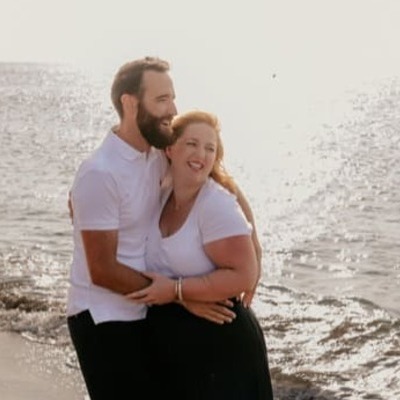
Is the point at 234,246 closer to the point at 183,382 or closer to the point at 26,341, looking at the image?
the point at 183,382

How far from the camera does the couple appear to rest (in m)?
3.77

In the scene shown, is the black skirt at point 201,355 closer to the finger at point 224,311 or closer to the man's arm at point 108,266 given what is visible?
the finger at point 224,311

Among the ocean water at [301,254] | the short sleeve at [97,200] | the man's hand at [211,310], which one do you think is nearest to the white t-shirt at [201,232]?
the man's hand at [211,310]

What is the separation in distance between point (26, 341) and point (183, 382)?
5.40 metres

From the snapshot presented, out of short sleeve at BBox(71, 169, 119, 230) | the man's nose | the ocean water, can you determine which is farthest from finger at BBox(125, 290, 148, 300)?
the ocean water

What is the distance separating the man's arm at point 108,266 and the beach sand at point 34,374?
11.6ft

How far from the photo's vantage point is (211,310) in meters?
3.81

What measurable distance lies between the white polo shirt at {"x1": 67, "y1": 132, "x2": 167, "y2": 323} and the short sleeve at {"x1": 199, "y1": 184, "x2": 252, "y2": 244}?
0.21 m

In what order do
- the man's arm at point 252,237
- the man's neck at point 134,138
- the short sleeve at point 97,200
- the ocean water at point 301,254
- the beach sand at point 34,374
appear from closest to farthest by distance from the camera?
the short sleeve at point 97,200, the man's neck at point 134,138, the man's arm at point 252,237, the beach sand at point 34,374, the ocean water at point 301,254

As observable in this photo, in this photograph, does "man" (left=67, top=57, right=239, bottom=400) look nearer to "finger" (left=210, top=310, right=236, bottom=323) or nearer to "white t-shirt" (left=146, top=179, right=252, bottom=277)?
"finger" (left=210, top=310, right=236, bottom=323)

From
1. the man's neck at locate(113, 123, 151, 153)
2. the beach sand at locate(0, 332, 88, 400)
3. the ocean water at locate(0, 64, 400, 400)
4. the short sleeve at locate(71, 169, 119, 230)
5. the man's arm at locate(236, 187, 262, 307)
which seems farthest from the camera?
the ocean water at locate(0, 64, 400, 400)

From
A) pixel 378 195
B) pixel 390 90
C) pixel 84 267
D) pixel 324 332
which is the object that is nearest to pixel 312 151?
pixel 378 195

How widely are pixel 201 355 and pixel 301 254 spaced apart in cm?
1145

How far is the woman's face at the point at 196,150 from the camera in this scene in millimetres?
3811
